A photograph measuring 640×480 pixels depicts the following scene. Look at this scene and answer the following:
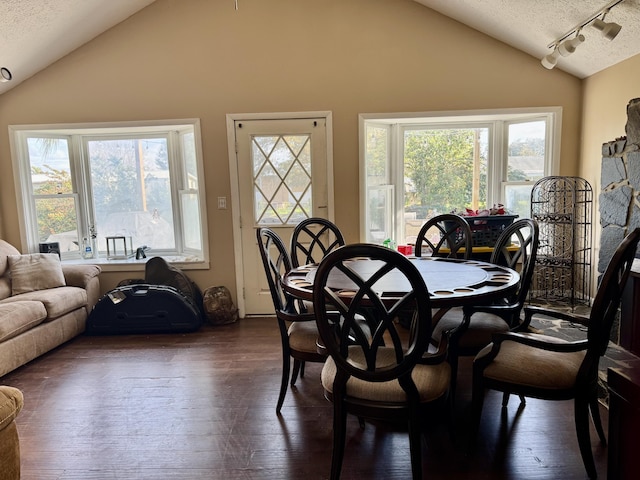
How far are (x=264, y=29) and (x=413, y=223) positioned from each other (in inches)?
94.7

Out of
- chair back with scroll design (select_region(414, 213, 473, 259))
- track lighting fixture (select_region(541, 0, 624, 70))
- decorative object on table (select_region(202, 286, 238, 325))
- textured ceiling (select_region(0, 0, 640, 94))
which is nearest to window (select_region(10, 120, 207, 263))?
decorative object on table (select_region(202, 286, 238, 325))

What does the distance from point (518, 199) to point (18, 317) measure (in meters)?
4.50

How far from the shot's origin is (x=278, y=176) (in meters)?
4.01

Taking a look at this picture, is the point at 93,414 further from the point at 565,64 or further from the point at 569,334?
the point at 565,64

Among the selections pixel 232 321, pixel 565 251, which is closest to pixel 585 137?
pixel 565 251

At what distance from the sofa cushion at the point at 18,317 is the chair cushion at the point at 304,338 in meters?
2.09

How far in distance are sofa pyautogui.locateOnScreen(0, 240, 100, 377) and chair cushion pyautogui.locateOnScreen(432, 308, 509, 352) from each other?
291cm

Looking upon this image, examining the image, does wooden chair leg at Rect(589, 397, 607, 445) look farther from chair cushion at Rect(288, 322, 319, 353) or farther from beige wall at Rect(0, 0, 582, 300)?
beige wall at Rect(0, 0, 582, 300)

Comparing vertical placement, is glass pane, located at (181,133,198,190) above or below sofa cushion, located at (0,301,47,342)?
above

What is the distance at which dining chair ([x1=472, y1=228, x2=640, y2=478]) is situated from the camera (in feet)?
5.36

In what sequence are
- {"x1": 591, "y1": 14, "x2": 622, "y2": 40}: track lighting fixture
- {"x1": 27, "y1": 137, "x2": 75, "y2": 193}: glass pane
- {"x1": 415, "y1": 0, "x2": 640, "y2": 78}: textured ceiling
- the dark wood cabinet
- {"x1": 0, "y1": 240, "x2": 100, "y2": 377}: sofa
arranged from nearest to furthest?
1. the dark wood cabinet
2. {"x1": 591, "y1": 14, "x2": 622, "y2": 40}: track lighting fixture
3. {"x1": 415, "y1": 0, "x2": 640, "y2": 78}: textured ceiling
4. {"x1": 0, "y1": 240, "x2": 100, "y2": 377}: sofa
5. {"x1": 27, "y1": 137, "x2": 75, "y2": 193}: glass pane

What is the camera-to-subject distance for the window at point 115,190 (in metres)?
4.29

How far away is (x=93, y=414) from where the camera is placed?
2.41 m

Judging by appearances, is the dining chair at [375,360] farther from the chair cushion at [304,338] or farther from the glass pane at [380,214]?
the glass pane at [380,214]
